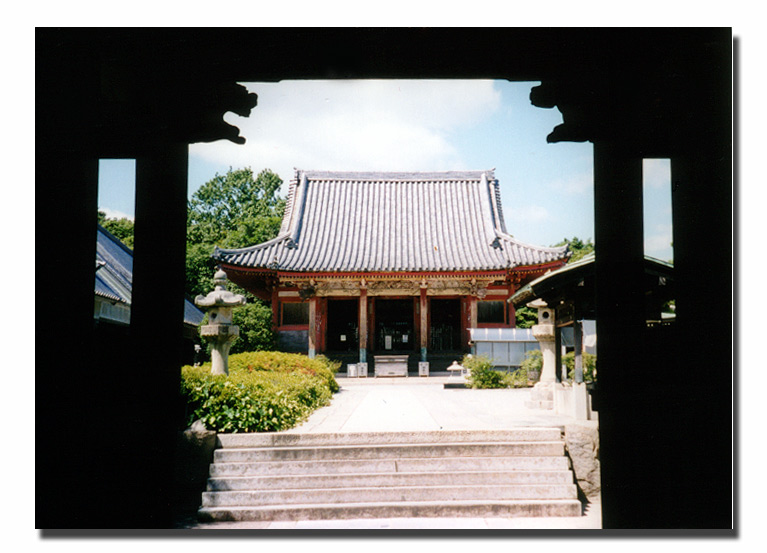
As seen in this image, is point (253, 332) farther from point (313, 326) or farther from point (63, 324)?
point (63, 324)

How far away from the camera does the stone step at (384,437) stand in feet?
18.7

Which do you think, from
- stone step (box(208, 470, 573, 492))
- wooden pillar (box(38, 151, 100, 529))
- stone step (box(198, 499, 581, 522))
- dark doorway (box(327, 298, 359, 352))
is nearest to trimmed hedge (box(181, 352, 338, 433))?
stone step (box(208, 470, 573, 492))

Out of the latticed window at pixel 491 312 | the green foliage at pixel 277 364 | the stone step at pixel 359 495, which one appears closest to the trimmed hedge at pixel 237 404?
the stone step at pixel 359 495

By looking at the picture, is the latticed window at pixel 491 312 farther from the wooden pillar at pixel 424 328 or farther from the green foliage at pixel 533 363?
the green foliage at pixel 533 363

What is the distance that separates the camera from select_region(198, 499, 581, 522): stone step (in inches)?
194

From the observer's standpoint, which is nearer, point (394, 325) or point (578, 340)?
point (578, 340)

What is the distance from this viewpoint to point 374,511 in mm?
5016

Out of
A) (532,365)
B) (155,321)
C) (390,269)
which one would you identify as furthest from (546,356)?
(390,269)

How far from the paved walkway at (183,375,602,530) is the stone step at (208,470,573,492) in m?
0.42

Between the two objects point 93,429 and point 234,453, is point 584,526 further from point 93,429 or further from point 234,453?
point 93,429

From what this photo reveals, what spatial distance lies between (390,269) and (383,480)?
11.9 meters

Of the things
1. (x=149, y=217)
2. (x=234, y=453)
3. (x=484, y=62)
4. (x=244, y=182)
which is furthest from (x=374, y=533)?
(x=244, y=182)

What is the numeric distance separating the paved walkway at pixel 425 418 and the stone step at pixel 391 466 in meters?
0.49

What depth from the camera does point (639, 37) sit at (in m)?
3.15
